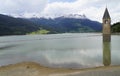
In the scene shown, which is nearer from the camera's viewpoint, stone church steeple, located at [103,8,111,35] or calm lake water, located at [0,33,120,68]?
calm lake water, located at [0,33,120,68]

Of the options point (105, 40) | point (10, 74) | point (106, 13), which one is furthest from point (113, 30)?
point (10, 74)

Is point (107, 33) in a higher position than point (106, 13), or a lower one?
lower

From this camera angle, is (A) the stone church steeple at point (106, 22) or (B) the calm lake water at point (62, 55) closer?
(B) the calm lake water at point (62, 55)

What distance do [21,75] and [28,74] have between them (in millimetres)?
673

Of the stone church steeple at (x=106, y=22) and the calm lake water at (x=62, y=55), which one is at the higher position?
the stone church steeple at (x=106, y=22)

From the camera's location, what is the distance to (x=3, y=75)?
2319cm

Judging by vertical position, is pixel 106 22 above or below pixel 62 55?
above

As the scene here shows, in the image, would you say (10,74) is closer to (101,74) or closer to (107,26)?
(101,74)

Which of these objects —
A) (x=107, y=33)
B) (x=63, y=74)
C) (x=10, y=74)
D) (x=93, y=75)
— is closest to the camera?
(x=93, y=75)

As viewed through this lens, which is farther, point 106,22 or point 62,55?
point 106,22

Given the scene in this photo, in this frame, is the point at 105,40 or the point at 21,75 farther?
the point at 105,40

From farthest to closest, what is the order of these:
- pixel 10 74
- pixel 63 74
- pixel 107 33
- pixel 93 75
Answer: pixel 107 33 < pixel 10 74 < pixel 63 74 < pixel 93 75

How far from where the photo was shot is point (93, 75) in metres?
19.9

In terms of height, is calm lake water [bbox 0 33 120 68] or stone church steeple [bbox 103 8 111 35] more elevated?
stone church steeple [bbox 103 8 111 35]
